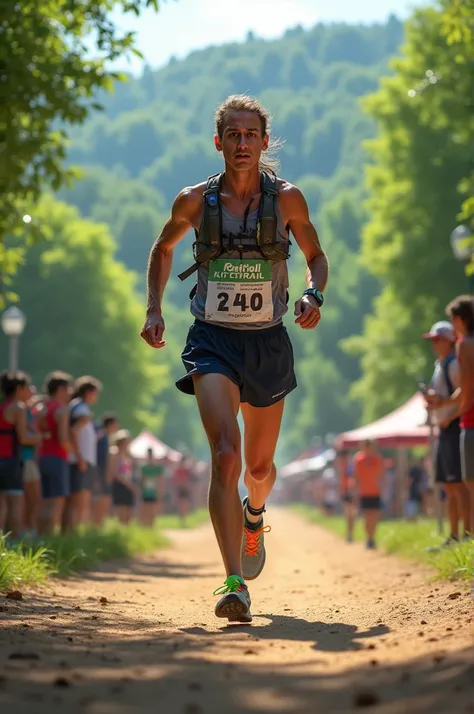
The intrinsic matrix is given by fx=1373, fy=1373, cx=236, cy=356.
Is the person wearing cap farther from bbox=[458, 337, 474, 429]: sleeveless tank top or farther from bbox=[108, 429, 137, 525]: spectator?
bbox=[108, 429, 137, 525]: spectator

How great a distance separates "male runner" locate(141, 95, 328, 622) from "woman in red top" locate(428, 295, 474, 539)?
Result: 3.11 metres

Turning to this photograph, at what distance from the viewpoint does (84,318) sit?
5419 cm

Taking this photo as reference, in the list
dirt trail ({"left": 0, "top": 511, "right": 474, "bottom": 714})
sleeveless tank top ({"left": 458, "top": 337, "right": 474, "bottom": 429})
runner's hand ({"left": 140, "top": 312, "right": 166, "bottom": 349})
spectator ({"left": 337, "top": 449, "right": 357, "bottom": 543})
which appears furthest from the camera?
spectator ({"left": 337, "top": 449, "right": 357, "bottom": 543})

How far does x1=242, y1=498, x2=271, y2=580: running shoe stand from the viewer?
7.77 metres

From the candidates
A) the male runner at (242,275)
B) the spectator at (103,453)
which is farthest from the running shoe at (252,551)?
the spectator at (103,453)

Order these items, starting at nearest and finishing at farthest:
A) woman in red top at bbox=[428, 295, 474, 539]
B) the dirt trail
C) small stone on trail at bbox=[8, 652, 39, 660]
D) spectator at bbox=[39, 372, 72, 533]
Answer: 1. the dirt trail
2. small stone on trail at bbox=[8, 652, 39, 660]
3. woman in red top at bbox=[428, 295, 474, 539]
4. spectator at bbox=[39, 372, 72, 533]

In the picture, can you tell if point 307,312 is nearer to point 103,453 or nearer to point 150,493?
point 103,453

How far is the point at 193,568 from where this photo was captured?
51.6 ft

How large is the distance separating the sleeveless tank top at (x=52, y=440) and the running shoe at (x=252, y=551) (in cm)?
693

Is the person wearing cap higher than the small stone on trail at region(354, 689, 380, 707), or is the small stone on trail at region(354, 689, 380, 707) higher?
the person wearing cap

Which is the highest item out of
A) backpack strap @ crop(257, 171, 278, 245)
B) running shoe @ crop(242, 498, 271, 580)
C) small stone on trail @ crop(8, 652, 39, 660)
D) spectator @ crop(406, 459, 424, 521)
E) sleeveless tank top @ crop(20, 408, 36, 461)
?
spectator @ crop(406, 459, 424, 521)

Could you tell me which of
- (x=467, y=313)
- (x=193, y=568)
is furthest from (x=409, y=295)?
(x=467, y=313)

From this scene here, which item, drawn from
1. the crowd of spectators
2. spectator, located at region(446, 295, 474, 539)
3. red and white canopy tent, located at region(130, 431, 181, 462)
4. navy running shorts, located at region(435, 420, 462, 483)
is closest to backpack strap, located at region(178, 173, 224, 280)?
spectator, located at region(446, 295, 474, 539)

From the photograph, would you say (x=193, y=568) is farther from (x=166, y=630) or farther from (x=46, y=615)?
(x=166, y=630)
